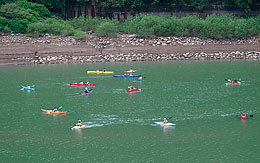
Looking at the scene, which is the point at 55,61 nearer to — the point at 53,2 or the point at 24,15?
the point at 24,15

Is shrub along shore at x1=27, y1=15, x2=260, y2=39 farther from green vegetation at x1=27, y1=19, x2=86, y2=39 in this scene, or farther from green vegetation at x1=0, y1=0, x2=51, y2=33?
green vegetation at x1=0, y1=0, x2=51, y2=33

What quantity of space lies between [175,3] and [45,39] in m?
24.0

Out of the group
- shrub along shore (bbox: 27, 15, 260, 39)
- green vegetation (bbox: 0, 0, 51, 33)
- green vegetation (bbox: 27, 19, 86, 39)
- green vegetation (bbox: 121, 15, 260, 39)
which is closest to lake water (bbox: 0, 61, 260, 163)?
green vegetation (bbox: 27, 19, 86, 39)

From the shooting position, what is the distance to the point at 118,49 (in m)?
71.7

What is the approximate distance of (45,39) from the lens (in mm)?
72562

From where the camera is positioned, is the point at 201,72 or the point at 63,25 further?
the point at 63,25

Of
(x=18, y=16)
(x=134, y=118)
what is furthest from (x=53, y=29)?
(x=134, y=118)

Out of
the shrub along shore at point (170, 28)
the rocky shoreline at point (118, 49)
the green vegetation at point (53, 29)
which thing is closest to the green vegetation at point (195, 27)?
the shrub along shore at point (170, 28)

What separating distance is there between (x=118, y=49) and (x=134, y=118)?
118 ft

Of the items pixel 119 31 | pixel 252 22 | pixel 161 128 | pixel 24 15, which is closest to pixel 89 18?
pixel 119 31

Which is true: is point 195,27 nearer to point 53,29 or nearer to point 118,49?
point 118,49

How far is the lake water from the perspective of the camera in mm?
29358

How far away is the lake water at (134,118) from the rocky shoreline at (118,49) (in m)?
10.6

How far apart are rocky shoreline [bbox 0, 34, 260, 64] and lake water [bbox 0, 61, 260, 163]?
10619mm
